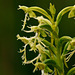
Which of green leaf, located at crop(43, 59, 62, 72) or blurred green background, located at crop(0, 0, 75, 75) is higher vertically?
blurred green background, located at crop(0, 0, 75, 75)

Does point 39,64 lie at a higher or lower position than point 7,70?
lower

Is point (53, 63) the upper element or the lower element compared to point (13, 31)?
lower

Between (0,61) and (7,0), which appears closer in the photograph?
(0,61)

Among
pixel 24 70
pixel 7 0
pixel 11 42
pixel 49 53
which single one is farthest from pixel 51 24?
pixel 7 0

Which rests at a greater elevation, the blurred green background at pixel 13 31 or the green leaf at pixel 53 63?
the blurred green background at pixel 13 31

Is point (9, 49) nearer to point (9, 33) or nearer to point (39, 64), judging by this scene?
point (9, 33)

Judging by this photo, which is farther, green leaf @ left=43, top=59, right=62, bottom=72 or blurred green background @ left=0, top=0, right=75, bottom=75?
blurred green background @ left=0, top=0, right=75, bottom=75

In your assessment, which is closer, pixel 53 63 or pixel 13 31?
pixel 53 63

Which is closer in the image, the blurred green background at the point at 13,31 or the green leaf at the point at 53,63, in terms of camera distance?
the green leaf at the point at 53,63
